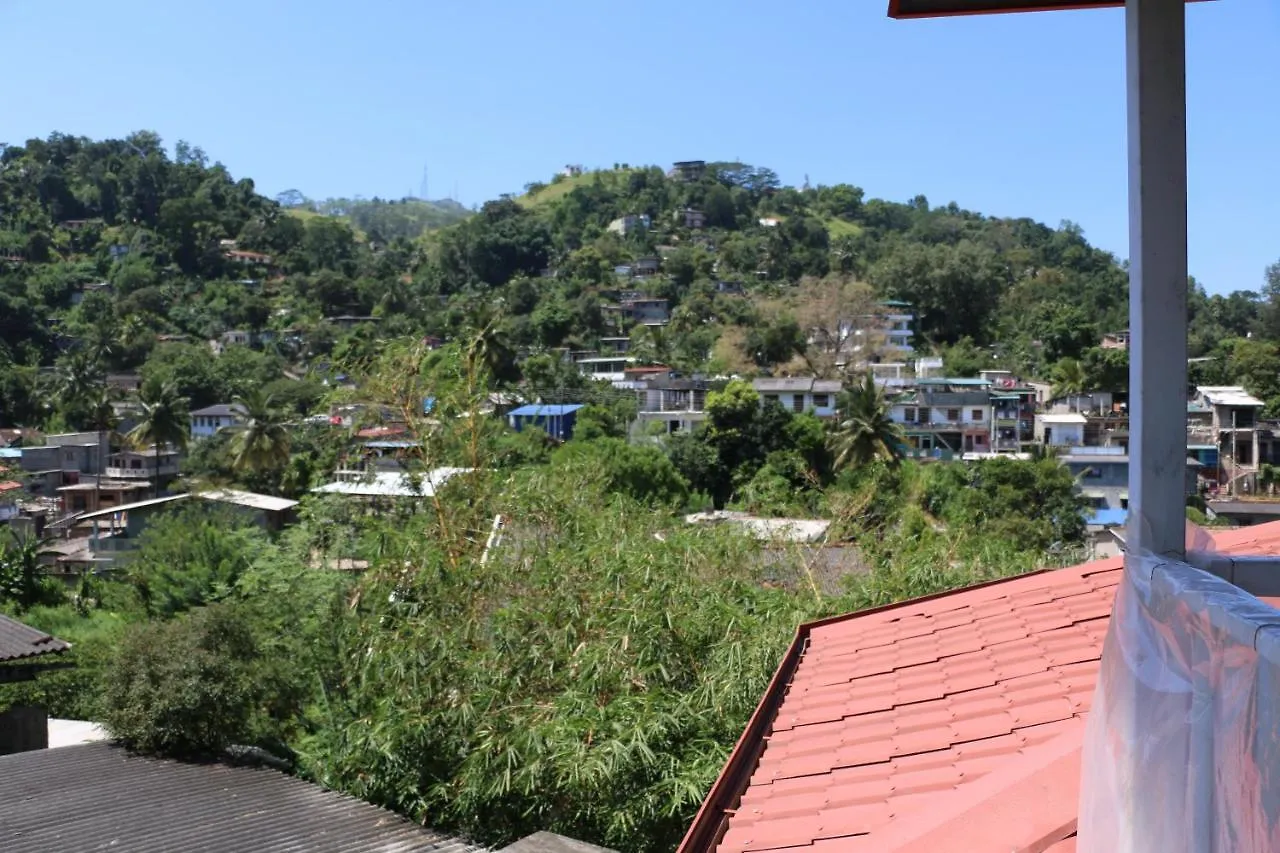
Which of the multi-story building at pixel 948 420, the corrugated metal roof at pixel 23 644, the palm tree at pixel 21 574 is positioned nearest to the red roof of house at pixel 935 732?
the corrugated metal roof at pixel 23 644

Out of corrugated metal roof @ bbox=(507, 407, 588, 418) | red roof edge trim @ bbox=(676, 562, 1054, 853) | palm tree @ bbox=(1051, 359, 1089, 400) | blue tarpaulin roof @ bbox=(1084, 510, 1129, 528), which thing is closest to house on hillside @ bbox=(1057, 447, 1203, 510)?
blue tarpaulin roof @ bbox=(1084, 510, 1129, 528)

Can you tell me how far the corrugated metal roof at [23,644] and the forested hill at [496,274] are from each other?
2534cm

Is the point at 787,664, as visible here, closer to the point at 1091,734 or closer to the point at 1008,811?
the point at 1008,811

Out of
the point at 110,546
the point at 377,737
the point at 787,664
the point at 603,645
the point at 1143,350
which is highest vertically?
the point at 1143,350

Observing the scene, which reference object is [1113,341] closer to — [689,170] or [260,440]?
[260,440]

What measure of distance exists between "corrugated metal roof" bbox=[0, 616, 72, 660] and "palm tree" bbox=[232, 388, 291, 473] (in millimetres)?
20184

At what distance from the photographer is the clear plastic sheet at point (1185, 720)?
101 cm

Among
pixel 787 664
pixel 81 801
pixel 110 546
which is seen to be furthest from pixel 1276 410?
pixel 110 546

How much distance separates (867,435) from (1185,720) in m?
26.4

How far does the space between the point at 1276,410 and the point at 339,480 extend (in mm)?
10412

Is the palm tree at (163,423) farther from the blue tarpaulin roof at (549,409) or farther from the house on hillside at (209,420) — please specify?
the blue tarpaulin roof at (549,409)

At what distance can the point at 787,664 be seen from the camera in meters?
3.91

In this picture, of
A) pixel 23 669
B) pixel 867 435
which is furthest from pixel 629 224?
pixel 23 669

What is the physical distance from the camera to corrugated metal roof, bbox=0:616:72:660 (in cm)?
968
